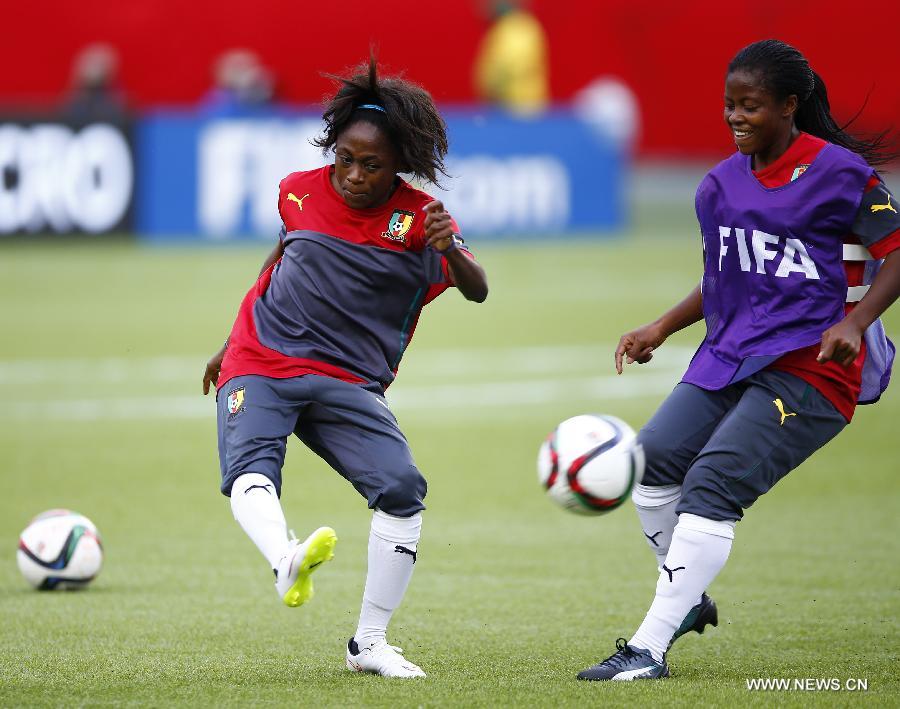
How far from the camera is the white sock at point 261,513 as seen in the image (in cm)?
546

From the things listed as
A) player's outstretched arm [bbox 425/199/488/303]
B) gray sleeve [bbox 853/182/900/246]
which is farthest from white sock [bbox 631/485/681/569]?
gray sleeve [bbox 853/182/900/246]

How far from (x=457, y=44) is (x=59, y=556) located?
90.0ft

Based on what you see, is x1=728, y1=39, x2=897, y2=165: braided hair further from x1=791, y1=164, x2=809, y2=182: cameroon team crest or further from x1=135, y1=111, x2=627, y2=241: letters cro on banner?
x1=135, y1=111, x2=627, y2=241: letters cro on banner

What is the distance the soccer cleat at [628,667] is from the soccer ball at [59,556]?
2810 millimetres

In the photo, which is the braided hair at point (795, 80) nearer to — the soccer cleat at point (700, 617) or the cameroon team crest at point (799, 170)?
the cameroon team crest at point (799, 170)

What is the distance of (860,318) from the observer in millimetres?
5504

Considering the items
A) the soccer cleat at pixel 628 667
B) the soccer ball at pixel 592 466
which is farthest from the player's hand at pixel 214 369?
the soccer cleat at pixel 628 667

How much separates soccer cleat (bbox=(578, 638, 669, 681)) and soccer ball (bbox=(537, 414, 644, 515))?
52 centimetres

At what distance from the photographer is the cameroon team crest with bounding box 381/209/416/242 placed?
19.3 feet

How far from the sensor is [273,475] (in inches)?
224

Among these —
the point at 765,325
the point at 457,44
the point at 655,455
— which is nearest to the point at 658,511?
the point at 655,455

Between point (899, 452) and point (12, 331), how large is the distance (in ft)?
31.8

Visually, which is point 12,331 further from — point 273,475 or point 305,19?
point 305,19

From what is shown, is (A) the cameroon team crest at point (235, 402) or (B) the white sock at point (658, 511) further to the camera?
(B) the white sock at point (658, 511)
